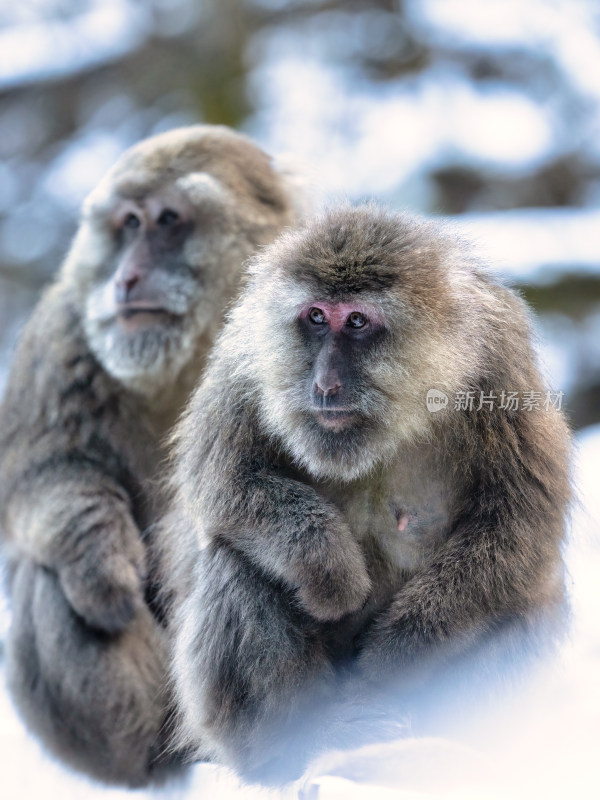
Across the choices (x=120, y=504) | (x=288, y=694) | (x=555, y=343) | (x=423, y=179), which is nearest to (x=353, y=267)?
(x=288, y=694)

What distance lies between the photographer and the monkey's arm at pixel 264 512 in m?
2.85

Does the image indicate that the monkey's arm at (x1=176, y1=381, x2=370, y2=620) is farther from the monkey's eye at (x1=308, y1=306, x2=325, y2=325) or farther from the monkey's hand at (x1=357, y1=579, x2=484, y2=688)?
the monkey's eye at (x1=308, y1=306, x2=325, y2=325)

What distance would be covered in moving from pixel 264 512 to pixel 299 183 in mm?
2301

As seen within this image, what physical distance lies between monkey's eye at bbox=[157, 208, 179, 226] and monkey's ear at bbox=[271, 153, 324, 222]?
565mm

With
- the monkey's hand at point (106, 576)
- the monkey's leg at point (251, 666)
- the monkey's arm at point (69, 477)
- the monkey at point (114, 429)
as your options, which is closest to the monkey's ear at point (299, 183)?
the monkey at point (114, 429)

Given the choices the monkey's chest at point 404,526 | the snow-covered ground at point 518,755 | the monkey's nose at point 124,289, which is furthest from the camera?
the monkey's nose at point 124,289

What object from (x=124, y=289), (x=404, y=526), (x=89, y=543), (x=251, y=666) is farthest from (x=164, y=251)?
(x=251, y=666)

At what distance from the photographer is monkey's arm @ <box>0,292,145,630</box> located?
400 centimetres

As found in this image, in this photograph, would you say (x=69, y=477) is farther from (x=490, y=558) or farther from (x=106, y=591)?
(x=490, y=558)

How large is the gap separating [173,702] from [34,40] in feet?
24.3

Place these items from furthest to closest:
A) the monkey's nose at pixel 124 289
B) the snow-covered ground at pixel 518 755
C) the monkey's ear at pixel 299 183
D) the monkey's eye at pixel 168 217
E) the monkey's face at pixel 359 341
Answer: the monkey's ear at pixel 299 183
the monkey's eye at pixel 168 217
the monkey's nose at pixel 124 289
the monkey's face at pixel 359 341
the snow-covered ground at pixel 518 755

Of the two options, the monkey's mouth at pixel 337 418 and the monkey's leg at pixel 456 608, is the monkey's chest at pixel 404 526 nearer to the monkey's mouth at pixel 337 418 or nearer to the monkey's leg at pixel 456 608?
the monkey's leg at pixel 456 608

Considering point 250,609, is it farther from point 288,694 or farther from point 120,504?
point 120,504

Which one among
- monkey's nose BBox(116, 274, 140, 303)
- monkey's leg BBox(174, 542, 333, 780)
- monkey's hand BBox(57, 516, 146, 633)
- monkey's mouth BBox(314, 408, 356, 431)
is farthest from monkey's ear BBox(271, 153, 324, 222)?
monkey's leg BBox(174, 542, 333, 780)
